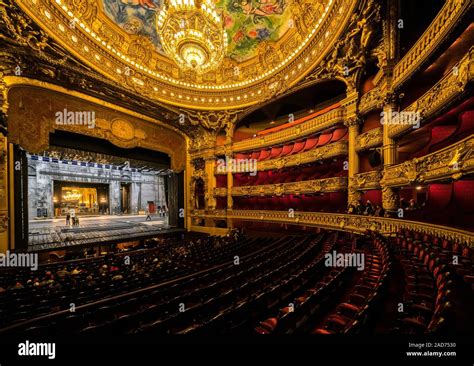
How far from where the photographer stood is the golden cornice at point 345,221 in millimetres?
4047

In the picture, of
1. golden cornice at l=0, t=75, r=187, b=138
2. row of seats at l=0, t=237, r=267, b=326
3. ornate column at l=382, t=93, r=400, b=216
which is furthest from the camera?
golden cornice at l=0, t=75, r=187, b=138

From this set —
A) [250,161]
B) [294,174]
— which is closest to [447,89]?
[294,174]

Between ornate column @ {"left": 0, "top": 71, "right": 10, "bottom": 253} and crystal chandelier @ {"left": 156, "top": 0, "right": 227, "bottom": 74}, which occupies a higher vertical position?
crystal chandelier @ {"left": 156, "top": 0, "right": 227, "bottom": 74}

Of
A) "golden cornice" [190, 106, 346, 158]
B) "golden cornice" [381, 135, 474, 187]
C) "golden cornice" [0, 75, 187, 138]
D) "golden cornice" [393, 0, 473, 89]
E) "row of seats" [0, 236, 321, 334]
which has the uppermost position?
"golden cornice" [0, 75, 187, 138]

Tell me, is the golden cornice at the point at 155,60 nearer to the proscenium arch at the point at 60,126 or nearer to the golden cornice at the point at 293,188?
the proscenium arch at the point at 60,126

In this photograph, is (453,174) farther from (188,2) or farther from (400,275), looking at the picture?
(188,2)

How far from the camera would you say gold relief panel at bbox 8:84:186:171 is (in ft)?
23.5

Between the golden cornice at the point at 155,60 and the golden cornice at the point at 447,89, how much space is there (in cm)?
378

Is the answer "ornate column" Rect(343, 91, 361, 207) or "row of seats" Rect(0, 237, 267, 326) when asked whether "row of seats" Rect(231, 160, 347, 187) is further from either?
"row of seats" Rect(0, 237, 267, 326)

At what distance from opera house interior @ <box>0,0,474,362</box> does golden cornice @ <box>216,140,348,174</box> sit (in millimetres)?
74

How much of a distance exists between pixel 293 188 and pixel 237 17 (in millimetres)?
8392

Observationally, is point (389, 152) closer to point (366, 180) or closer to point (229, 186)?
point (366, 180)

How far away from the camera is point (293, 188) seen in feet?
31.9

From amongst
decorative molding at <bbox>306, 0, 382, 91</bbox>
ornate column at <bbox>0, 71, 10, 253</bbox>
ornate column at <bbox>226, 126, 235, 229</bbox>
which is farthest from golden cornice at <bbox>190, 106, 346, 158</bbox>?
ornate column at <bbox>0, 71, 10, 253</bbox>
